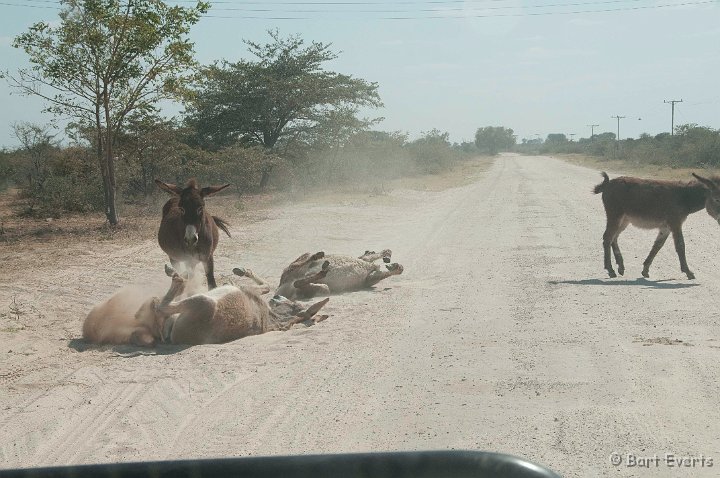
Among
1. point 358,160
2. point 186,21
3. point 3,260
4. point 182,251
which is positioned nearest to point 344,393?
point 182,251

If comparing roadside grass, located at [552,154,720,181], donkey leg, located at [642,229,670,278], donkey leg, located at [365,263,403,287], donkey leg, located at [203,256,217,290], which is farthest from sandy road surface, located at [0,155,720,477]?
roadside grass, located at [552,154,720,181]

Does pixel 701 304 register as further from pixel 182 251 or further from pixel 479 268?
pixel 182 251

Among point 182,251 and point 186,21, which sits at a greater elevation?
point 186,21

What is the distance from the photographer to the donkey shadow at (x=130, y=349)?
318 inches

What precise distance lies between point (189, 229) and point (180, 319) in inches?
81.5

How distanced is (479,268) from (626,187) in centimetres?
268

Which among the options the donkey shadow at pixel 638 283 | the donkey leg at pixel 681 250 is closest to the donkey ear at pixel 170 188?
the donkey shadow at pixel 638 283

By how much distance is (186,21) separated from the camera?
19.0 metres

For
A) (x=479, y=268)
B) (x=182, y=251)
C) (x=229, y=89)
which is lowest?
(x=479, y=268)

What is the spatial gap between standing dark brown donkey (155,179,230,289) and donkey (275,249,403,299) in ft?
3.71

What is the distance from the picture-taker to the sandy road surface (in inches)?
211

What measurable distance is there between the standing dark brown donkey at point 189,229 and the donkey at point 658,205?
6085 millimetres

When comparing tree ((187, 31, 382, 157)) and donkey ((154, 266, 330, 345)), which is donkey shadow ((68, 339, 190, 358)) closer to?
donkey ((154, 266, 330, 345))

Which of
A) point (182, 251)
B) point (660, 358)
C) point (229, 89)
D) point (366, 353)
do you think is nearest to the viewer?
point (660, 358)
